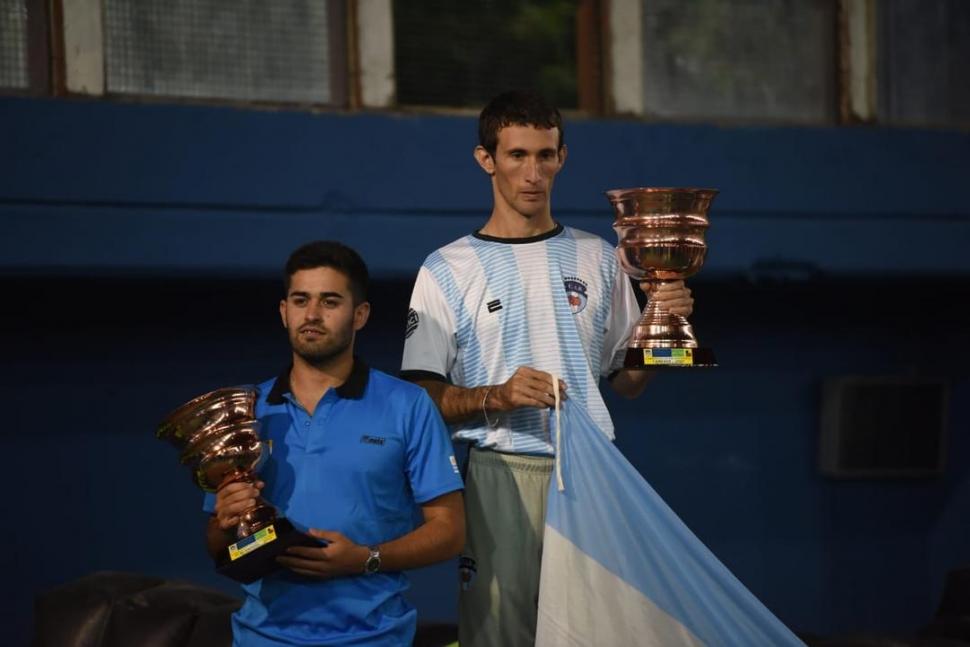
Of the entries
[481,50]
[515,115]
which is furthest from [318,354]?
[481,50]

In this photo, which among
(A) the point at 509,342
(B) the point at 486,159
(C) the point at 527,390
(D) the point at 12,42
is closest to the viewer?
(C) the point at 527,390

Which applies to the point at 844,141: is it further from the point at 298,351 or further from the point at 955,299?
the point at 298,351

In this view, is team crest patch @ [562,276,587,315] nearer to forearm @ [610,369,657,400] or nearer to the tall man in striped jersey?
the tall man in striped jersey

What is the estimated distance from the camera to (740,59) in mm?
6047

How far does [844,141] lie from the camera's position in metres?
5.96

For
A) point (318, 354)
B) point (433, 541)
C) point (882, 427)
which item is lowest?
point (882, 427)

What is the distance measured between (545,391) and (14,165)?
275cm

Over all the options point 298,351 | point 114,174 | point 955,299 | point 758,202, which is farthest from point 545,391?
point 955,299

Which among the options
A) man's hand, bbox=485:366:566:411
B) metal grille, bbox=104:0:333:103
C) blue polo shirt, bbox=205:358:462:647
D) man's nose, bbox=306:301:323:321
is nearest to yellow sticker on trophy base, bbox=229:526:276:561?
blue polo shirt, bbox=205:358:462:647

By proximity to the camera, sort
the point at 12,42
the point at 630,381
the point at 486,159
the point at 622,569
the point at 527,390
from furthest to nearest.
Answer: the point at 12,42 → the point at 630,381 → the point at 486,159 → the point at 622,569 → the point at 527,390

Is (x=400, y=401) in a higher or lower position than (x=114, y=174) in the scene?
lower

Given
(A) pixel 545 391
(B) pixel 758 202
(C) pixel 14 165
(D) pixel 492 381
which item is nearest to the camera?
(A) pixel 545 391

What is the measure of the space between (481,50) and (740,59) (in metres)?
1.17

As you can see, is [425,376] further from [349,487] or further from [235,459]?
[235,459]
